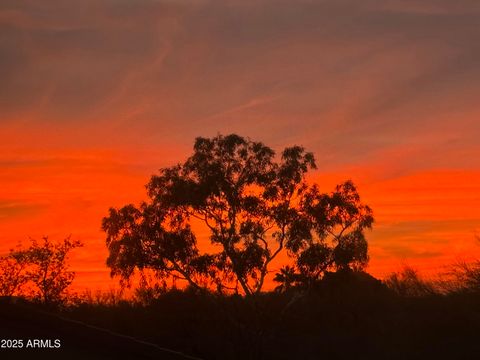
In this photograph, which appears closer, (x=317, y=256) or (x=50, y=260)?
(x=317, y=256)

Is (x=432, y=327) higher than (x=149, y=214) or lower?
lower

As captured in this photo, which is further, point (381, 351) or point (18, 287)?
point (18, 287)


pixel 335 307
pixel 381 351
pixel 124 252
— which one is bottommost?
pixel 381 351

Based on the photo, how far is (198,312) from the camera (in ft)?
111

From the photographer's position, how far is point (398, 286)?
4156 centimetres

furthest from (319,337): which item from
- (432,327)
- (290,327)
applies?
(432,327)

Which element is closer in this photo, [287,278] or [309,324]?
[287,278]

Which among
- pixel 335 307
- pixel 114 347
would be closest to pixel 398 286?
pixel 335 307

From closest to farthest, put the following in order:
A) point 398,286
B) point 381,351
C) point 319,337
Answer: point 381,351, point 319,337, point 398,286

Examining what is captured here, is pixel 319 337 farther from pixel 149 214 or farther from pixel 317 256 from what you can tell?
pixel 149 214

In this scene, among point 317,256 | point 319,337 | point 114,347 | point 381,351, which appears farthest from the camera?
point 319,337

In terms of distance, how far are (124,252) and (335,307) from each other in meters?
15.9

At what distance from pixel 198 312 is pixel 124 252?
7021mm

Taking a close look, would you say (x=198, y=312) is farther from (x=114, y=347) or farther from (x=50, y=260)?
(x=114, y=347)
